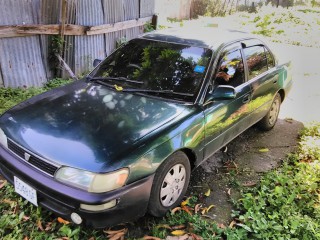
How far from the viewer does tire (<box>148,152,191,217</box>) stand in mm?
2826

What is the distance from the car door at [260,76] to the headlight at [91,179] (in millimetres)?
2325

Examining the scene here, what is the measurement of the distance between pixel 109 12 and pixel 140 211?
202 inches

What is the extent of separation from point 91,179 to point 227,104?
1.86 m

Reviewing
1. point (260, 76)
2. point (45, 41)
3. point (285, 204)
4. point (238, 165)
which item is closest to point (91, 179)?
point (285, 204)

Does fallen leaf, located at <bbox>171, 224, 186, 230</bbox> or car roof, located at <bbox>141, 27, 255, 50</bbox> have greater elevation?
car roof, located at <bbox>141, 27, 255, 50</bbox>

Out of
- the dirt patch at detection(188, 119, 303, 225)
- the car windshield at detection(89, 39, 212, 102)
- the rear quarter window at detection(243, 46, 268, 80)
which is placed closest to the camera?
the car windshield at detection(89, 39, 212, 102)

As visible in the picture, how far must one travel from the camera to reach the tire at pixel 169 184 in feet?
9.27

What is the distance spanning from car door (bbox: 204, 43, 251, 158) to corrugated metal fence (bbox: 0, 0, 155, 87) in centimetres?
336

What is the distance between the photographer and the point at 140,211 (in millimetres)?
2711

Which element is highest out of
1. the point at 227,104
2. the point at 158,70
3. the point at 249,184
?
the point at 158,70

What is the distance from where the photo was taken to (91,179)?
238cm

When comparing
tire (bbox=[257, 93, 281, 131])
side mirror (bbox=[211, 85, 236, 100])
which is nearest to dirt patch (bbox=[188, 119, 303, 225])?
tire (bbox=[257, 93, 281, 131])

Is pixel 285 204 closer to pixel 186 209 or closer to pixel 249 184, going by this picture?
pixel 249 184

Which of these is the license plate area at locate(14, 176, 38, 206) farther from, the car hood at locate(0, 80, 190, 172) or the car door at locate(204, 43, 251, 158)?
the car door at locate(204, 43, 251, 158)
